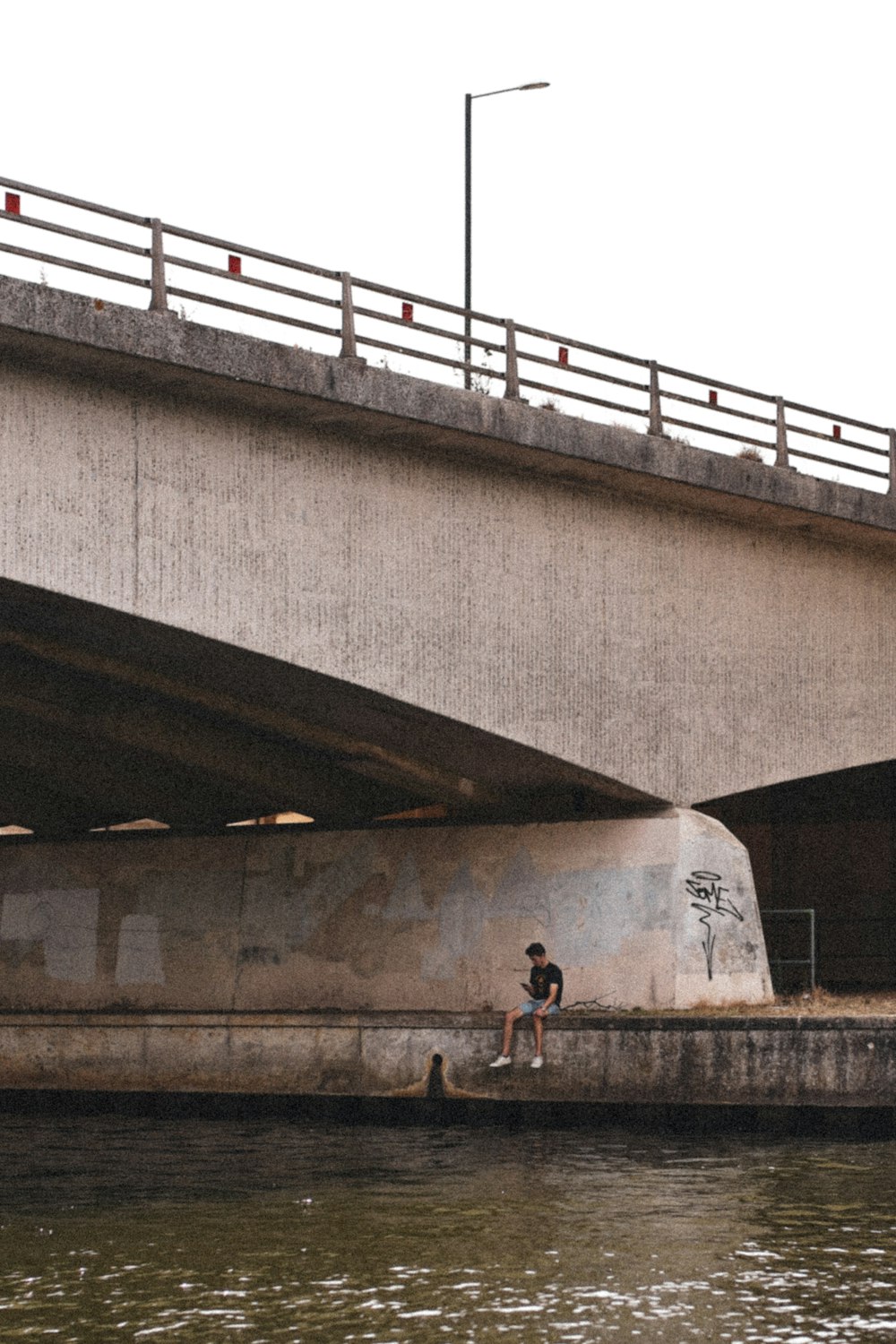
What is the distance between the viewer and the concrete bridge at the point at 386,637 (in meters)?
18.1

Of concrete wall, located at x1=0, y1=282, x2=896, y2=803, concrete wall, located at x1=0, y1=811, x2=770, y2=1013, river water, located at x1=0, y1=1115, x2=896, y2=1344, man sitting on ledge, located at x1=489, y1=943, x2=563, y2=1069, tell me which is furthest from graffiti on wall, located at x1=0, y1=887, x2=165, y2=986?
concrete wall, located at x1=0, y1=282, x2=896, y2=803

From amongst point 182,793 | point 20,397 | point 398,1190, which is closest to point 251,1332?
point 398,1190

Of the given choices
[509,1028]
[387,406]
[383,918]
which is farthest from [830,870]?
[387,406]

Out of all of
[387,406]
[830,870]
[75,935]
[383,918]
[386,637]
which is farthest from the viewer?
[830,870]

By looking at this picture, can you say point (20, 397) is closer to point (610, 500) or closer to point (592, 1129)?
point (610, 500)

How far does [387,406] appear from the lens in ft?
63.8

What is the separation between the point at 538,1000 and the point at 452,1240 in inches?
307

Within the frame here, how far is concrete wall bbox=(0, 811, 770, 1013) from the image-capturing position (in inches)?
876

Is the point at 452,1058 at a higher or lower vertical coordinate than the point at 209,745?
lower

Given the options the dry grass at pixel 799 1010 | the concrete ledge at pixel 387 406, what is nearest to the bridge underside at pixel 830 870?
the concrete ledge at pixel 387 406

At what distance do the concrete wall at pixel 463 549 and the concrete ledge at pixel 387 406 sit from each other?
3 centimetres

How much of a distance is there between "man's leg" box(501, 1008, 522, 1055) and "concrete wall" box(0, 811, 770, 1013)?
1.05 meters

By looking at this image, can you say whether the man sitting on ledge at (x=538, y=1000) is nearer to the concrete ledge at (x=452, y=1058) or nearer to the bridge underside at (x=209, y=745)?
the concrete ledge at (x=452, y=1058)

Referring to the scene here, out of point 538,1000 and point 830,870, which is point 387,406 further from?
point 830,870
